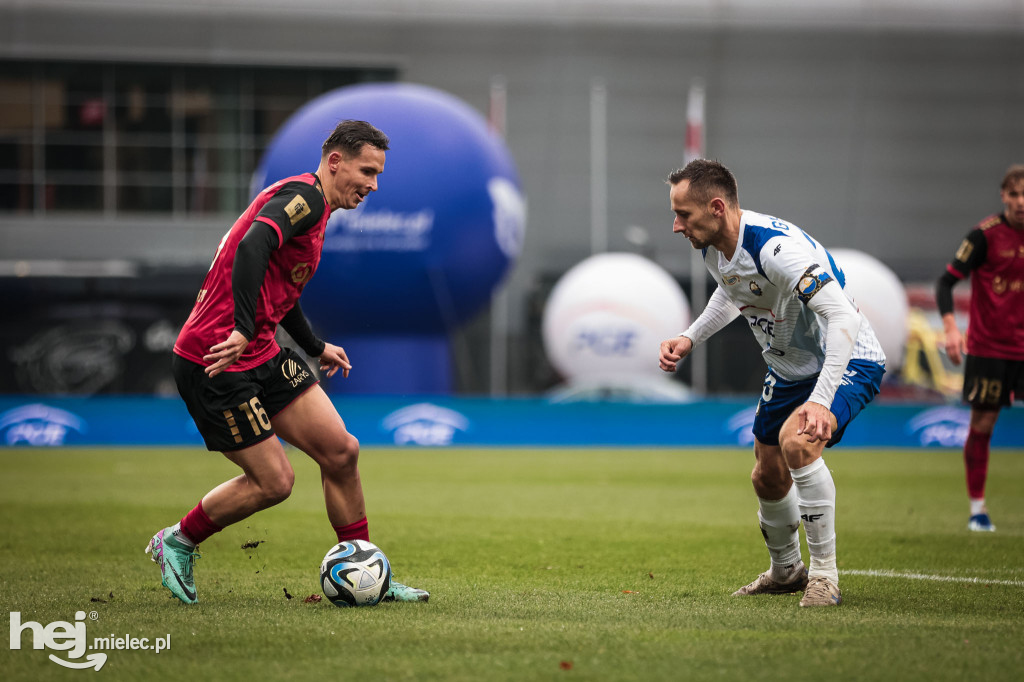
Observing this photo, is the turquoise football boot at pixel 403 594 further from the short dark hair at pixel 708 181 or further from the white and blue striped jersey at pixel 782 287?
the short dark hair at pixel 708 181

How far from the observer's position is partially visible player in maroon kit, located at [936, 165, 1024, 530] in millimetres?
8805

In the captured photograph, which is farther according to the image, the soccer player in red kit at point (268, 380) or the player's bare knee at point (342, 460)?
the player's bare knee at point (342, 460)

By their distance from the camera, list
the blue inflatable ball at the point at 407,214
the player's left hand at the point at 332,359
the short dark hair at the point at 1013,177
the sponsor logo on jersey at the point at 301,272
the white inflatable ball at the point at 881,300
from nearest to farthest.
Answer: the sponsor logo on jersey at the point at 301,272
the player's left hand at the point at 332,359
the short dark hair at the point at 1013,177
the blue inflatable ball at the point at 407,214
the white inflatable ball at the point at 881,300

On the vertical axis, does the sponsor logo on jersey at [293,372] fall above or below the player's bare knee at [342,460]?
above

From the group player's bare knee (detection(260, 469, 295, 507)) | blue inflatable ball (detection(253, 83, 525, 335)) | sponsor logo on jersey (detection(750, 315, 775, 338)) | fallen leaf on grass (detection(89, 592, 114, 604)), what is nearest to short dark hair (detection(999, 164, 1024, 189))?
sponsor logo on jersey (detection(750, 315, 775, 338))

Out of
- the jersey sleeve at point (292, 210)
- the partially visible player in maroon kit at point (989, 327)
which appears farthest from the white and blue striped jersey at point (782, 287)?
the partially visible player in maroon kit at point (989, 327)

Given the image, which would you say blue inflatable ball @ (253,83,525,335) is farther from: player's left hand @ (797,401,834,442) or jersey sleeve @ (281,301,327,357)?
Answer: player's left hand @ (797,401,834,442)

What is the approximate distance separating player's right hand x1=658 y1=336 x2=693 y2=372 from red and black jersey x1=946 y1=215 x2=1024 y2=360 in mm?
3983

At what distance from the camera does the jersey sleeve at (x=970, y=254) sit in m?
8.83

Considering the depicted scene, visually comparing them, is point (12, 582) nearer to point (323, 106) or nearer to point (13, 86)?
point (323, 106)

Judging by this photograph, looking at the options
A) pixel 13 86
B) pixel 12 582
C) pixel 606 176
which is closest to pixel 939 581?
pixel 12 582

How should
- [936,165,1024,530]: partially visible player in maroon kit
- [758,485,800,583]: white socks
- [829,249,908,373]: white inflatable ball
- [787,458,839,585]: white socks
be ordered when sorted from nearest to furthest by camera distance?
[787,458,839,585]: white socks → [758,485,800,583]: white socks → [936,165,1024,530]: partially visible player in maroon kit → [829,249,908,373]: white inflatable ball

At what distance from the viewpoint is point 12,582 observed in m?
6.23

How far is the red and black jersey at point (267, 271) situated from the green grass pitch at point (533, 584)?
1.25 metres
